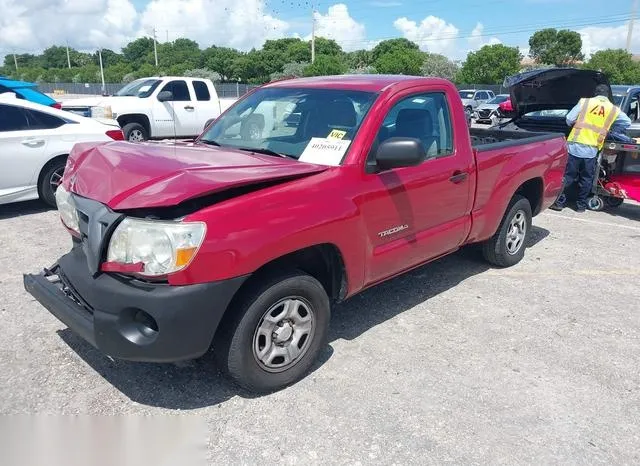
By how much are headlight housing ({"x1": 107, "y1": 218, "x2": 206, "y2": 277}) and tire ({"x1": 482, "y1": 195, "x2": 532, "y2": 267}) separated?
354 centimetres

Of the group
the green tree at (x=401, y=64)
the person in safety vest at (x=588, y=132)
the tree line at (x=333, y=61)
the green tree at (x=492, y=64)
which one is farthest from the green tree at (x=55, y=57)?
the person in safety vest at (x=588, y=132)

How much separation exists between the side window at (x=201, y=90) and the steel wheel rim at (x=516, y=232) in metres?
10.0

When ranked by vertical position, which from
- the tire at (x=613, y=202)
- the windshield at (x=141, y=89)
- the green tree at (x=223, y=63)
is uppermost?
the green tree at (x=223, y=63)

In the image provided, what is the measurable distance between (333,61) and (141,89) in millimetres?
50964

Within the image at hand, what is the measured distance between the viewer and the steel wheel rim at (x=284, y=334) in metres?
3.21

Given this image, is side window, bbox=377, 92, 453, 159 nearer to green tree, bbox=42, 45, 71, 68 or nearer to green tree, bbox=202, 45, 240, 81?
green tree, bbox=202, 45, 240, 81

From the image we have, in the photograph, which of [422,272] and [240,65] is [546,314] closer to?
[422,272]

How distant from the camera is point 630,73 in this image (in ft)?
153

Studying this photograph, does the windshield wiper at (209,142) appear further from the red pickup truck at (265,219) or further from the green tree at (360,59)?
the green tree at (360,59)

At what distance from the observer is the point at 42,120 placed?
24.5 ft

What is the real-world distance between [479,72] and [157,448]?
210 ft

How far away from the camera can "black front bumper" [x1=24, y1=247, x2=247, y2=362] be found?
109 inches

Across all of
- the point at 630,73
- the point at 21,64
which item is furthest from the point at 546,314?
the point at 21,64

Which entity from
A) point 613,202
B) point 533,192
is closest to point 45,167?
point 533,192
